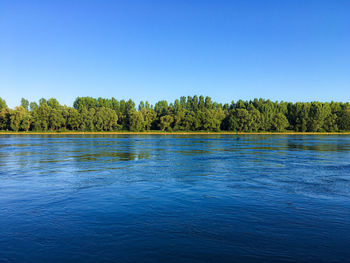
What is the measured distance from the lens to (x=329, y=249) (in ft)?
30.7

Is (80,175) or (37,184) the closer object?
(37,184)

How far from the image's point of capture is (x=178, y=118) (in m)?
165

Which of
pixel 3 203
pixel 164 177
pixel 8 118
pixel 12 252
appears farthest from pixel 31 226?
pixel 8 118

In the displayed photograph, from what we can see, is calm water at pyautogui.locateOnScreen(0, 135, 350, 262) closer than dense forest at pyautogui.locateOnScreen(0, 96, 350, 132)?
Yes

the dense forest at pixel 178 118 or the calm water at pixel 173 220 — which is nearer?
the calm water at pixel 173 220

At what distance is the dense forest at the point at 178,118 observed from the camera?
148375mm

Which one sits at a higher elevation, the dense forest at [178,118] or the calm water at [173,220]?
the dense forest at [178,118]

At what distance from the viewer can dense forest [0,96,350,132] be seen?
487 feet

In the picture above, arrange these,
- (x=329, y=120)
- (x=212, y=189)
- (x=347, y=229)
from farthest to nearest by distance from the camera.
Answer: (x=329, y=120) < (x=212, y=189) < (x=347, y=229)

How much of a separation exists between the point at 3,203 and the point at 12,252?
666 centimetres

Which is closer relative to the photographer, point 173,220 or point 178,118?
point 173,220

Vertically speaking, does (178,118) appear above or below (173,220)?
above

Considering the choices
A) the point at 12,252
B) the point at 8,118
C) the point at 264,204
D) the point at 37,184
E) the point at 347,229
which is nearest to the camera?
the point at 12,252

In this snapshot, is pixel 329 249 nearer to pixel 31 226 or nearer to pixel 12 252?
pixel 12 252
